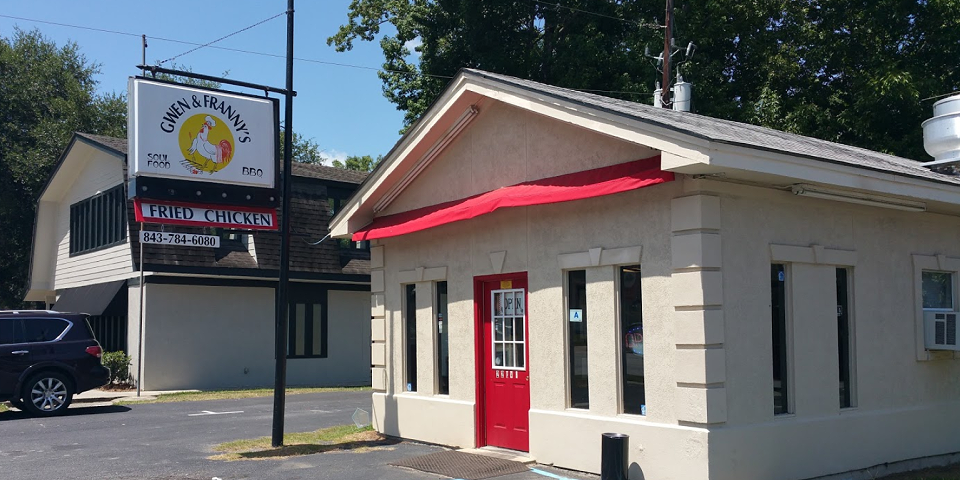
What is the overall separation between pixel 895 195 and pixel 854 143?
13800 mm

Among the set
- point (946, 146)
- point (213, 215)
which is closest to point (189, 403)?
point (213, 215)

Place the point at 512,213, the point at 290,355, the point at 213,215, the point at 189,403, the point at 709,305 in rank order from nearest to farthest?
the point at 709,305, the point at 512,213, the point at 213,215, the point at 189,403, the point at 290,355

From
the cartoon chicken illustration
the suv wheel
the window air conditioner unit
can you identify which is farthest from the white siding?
the window air conditioner unit

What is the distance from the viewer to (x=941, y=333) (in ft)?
37.0

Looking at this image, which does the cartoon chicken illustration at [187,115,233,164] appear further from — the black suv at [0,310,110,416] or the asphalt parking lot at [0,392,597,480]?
the black suv at [0,310,110,416]

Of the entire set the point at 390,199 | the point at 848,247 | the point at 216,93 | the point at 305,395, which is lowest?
the point at 305,395

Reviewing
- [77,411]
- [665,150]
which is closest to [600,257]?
[665,150]

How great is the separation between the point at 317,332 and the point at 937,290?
18.0 meters

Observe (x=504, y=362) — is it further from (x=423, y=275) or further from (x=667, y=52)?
(x=667, y=52)

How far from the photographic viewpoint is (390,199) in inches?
545

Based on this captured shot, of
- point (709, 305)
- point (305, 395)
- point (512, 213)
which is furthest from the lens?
point (305, 395)

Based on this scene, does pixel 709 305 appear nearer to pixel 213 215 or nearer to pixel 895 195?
pixel 895 195

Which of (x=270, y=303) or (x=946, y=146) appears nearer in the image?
(x=946, y=146)

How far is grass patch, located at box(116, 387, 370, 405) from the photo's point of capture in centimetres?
2073
